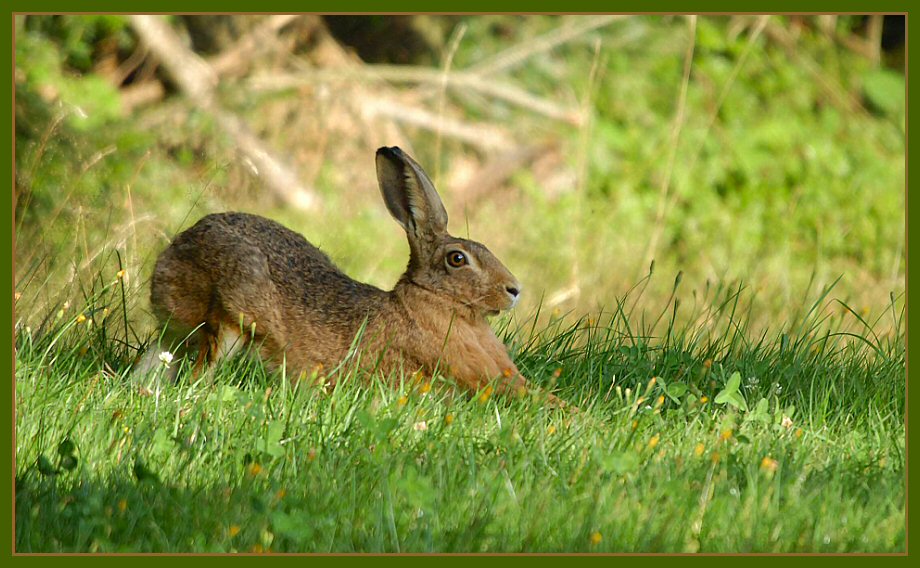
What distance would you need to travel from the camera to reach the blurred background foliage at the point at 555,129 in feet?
34.2

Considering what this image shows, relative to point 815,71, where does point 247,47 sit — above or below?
below

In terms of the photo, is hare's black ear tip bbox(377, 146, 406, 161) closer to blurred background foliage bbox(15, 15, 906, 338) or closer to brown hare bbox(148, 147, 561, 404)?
brown hare bbox(148, 147, 561, 404)

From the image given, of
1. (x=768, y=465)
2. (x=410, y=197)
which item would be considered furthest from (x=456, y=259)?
(x=768, y=465)

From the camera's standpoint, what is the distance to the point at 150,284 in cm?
596

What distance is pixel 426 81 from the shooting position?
1300 centimetres

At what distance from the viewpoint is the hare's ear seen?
5.56 meters

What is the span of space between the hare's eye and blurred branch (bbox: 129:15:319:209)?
5991 mm

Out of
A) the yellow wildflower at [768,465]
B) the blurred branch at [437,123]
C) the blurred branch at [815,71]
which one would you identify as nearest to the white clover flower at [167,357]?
the yellow wildflower at [768,465]

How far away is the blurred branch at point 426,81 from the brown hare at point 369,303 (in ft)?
21.2

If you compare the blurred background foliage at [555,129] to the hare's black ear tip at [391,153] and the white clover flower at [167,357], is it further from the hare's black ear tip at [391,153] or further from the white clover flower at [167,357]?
the white clover flower at [167,357]

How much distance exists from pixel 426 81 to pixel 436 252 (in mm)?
7608

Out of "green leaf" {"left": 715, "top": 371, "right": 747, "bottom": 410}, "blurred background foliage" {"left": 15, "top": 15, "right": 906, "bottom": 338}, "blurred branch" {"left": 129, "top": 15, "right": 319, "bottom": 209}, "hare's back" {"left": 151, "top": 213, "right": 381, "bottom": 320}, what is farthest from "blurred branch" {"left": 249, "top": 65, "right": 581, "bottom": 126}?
"green leaf" {"left": 715, "top": 371, "right": 747, "bottom": 410}

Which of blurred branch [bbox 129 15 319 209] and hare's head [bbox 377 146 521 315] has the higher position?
blurred branch [bbox 129 15 319 209]

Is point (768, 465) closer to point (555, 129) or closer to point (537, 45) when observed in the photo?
point (555, 129)
